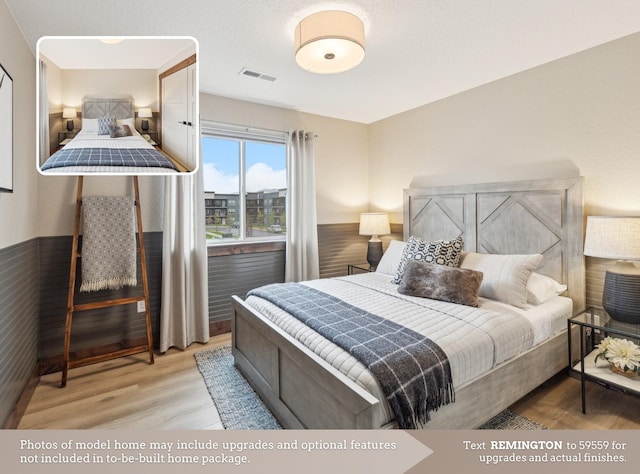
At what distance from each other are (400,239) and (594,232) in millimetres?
1997

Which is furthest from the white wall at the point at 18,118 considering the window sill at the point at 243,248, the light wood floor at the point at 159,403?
the window sill at the point at 243,248

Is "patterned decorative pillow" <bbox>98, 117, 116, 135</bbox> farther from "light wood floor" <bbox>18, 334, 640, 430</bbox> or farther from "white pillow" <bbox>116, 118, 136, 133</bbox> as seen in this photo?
"light wood floor" <bbox>18, 334, 640, 430</bbox>

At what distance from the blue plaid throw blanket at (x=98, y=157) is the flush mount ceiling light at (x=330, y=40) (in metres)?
1.27

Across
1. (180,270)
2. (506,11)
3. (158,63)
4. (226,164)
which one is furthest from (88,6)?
(506,11)

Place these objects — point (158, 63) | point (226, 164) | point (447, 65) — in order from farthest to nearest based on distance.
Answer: point (226, 164) → point (447, 65) → point (158, 63)

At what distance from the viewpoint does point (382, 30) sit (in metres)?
2.04

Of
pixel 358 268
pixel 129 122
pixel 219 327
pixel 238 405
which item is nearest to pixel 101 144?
pixel 129 122

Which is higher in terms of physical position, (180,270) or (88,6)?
(88,6)

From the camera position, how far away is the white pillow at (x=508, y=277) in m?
2.23

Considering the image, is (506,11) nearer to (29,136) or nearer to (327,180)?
(327,180)

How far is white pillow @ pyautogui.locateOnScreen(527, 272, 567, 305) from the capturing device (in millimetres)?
2281

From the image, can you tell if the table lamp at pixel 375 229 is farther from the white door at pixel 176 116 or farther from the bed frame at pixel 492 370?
the white door at pixel 176 116

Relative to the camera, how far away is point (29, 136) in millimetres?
1796

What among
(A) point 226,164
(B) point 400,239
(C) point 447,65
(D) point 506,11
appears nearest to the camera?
(D) point 506,11
